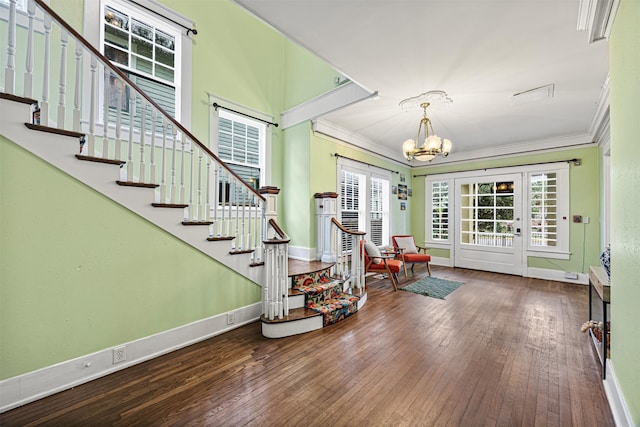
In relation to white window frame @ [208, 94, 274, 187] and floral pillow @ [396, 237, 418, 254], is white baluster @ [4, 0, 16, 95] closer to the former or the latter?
white window frame @ [208, 94, 274, 187]

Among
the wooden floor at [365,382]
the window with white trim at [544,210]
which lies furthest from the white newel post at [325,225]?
the window with white trim at [544,210]

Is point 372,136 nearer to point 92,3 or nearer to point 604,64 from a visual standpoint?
point 604,64

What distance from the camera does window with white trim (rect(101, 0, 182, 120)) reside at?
2.98 metres

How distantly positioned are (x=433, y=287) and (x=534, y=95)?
325cm

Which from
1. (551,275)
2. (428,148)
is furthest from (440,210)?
(428,148)

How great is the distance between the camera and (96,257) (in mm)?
2076

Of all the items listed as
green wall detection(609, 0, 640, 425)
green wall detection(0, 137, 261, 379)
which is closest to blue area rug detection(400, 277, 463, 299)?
green wall detection(609, 0, 640, 425)

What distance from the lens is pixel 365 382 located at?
2057mm

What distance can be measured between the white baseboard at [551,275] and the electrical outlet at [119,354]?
6.92 m

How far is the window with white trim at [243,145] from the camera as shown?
4000 millimetres

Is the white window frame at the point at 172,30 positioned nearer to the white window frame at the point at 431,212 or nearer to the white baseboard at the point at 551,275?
the white window frame at the point at 431,212

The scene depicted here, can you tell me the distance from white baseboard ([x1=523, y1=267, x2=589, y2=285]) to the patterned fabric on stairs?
440 centimetres

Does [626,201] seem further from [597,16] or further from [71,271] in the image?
[71,271]

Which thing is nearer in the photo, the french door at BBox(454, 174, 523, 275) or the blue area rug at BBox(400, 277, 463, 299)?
the blue area rug at BBox(400, 277, 463, 299)
